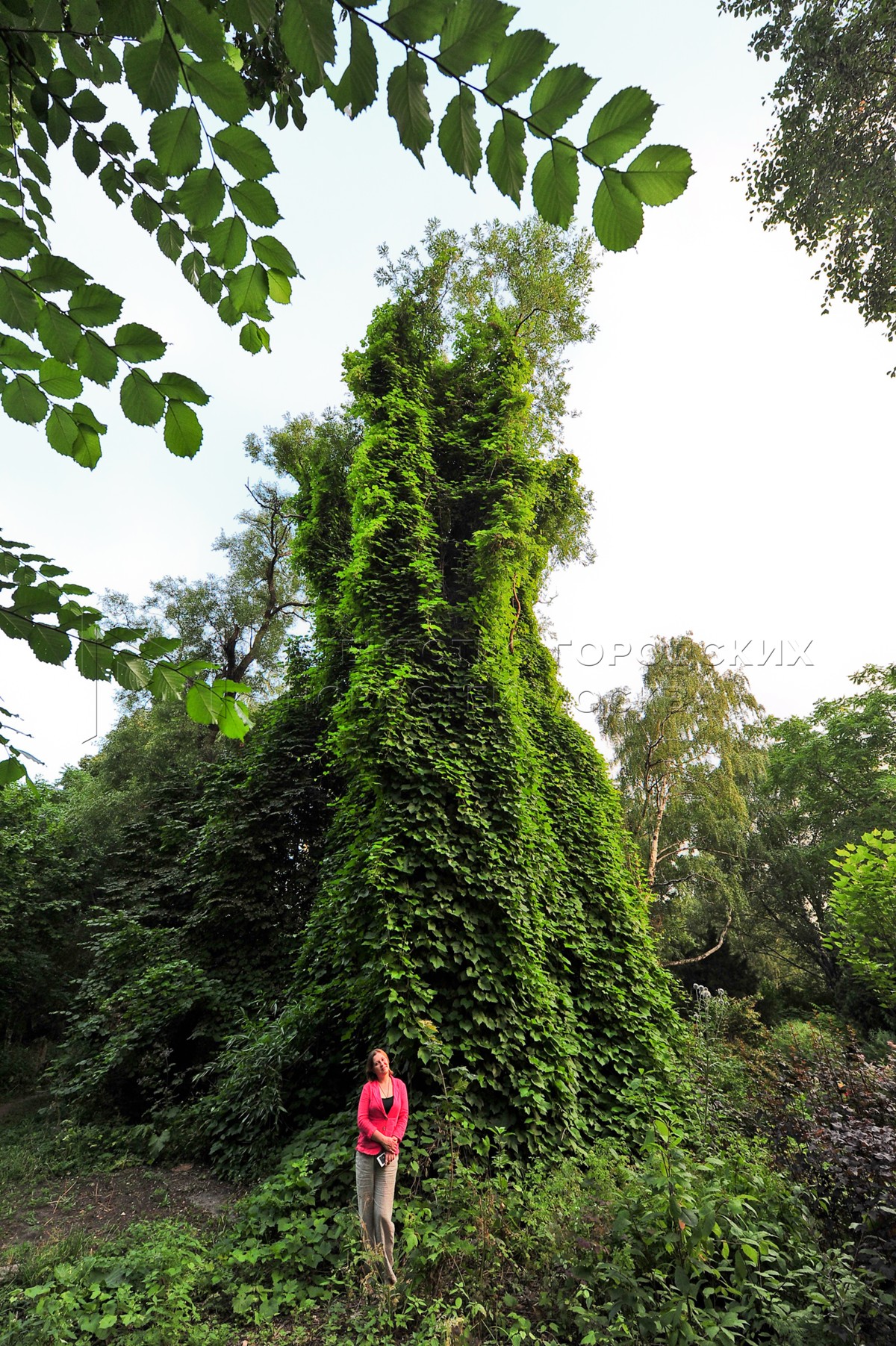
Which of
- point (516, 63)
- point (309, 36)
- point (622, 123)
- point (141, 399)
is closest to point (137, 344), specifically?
point (141, 399)

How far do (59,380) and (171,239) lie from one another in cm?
46

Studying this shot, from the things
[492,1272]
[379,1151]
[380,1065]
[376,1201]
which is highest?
[380,1065]

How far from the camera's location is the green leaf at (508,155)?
0.98 meters

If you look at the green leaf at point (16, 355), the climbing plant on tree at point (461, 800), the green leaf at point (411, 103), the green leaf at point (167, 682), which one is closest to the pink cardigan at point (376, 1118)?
the climbing plant on tree at point (461, 800)

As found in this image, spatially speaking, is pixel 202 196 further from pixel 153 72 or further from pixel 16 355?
pixel 16 355

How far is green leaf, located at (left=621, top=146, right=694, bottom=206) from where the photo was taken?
3.04ft

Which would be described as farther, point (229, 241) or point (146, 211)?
point (146, 211)

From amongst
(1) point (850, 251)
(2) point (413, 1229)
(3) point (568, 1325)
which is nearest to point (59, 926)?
(2) point (413, 1229)

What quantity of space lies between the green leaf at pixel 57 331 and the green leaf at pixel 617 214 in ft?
3.47

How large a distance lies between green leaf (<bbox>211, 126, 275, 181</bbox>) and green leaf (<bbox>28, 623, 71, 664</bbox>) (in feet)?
3.41

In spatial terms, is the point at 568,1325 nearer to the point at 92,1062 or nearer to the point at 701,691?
the point at 92,1062

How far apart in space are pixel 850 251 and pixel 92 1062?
52.3 feet

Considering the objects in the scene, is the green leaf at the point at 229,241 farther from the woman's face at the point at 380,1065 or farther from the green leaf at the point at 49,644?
the woman's face at the point at 380,1065

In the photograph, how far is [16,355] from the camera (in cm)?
145
